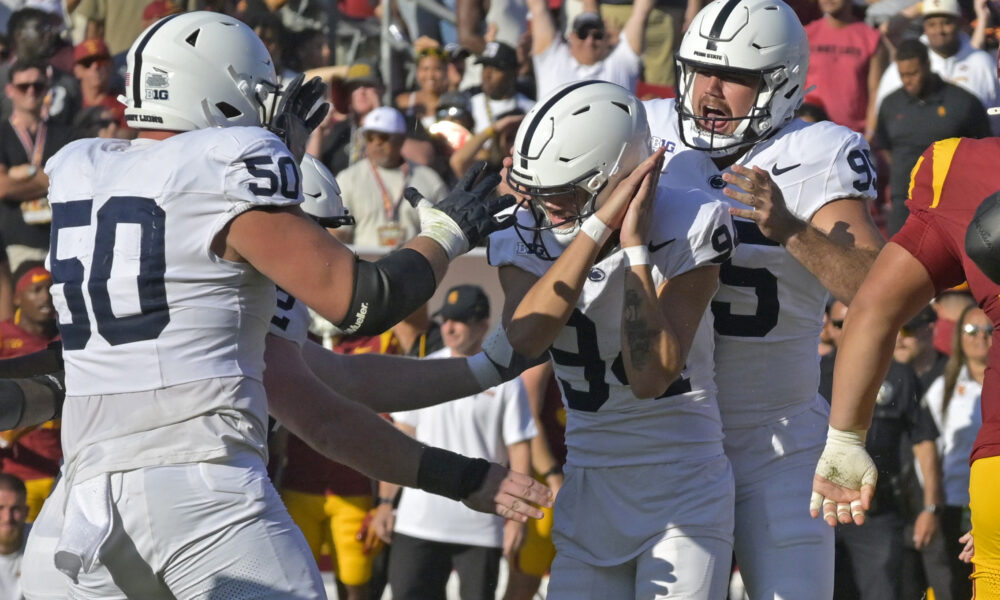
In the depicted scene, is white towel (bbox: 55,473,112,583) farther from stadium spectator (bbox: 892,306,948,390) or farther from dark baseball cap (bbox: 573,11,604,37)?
dark baseball cap (bbox: 573,11,604,37)

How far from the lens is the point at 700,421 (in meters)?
4.17

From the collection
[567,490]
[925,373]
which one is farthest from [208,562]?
[925,373]

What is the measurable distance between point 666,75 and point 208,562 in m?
7.78

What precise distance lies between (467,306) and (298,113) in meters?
3.37

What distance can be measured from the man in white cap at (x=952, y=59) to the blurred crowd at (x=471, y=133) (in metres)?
0.01

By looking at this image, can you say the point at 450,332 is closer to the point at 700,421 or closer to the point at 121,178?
the point at 700,421

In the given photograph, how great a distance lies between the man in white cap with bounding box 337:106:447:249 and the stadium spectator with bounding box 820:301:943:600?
297 centimetres

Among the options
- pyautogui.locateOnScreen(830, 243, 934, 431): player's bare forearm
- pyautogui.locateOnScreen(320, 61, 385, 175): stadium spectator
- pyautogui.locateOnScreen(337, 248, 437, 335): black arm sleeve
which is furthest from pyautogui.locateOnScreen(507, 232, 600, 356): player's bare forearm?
pyautogui.locateOnScreen(320, 61, 385, 175): stadium spectator

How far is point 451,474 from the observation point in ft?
13.5

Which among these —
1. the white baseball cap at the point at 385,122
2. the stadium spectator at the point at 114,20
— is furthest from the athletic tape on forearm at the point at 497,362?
the stadium spectator at the point at 114,20

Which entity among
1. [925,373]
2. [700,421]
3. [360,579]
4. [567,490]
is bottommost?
[360,579]

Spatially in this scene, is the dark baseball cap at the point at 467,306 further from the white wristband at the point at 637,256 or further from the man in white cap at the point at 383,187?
the white wristband at the point at 637,256

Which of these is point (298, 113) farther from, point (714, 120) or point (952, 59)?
point (952, 59)

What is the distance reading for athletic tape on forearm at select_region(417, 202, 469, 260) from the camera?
3.71 m
